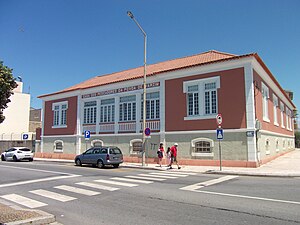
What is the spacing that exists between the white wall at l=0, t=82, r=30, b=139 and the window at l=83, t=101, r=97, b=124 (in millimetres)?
25293

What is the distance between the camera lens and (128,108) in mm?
24609

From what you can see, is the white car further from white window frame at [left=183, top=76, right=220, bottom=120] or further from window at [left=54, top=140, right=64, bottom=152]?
white window frame at [left=183, top=76, right=220, bottom=120]

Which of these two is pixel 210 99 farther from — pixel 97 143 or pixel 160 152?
pixel 97 143

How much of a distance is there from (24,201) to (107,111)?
1813 centimetres

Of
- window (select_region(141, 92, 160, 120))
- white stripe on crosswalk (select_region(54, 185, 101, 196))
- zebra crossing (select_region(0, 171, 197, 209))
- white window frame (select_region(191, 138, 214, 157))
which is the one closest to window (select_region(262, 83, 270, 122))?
white window frame (select_region(191, 138, 214, 157))

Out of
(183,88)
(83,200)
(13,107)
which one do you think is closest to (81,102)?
(183,88)

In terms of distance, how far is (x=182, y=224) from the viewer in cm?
570

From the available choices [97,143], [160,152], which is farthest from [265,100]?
[97,143]

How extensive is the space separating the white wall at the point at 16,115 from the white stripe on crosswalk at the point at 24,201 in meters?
41.8

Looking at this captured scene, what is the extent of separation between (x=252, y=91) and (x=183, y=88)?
16.9 feet

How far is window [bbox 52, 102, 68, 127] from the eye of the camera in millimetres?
29727

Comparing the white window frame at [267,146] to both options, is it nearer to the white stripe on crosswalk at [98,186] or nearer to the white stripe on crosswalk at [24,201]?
the white stripe on crosswalk at [98,186]

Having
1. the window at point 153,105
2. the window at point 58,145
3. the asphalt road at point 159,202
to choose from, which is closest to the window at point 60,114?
the window at point 58,145

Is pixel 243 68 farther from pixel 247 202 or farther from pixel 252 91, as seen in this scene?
pixel 247 202
